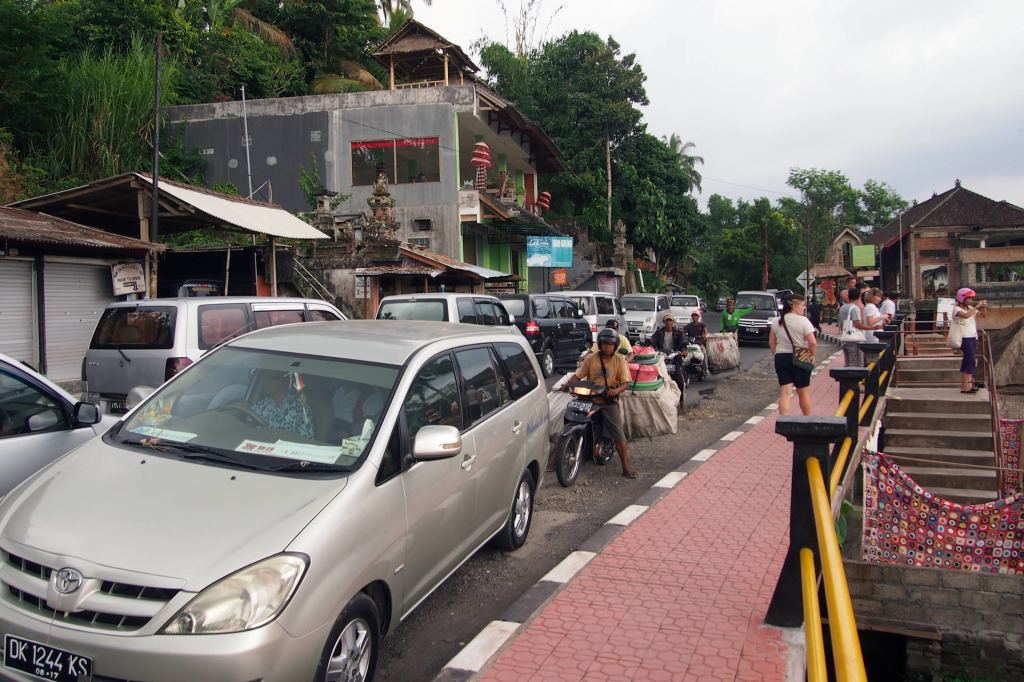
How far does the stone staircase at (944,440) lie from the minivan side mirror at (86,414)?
28.1 ft

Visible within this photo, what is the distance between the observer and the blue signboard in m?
31.7

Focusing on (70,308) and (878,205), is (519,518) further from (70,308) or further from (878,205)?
(878,205)

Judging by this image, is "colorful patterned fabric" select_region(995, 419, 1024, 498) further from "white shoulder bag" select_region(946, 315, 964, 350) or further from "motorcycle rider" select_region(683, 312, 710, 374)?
"motorcycle rider" select_region(683, 312, 710, 374)

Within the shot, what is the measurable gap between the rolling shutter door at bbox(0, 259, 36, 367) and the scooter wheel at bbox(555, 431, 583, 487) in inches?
358

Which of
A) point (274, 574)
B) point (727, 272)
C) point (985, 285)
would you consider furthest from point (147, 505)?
point (727, 272)

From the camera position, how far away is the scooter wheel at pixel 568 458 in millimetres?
7395

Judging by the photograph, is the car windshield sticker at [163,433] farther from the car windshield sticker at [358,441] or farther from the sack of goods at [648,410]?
the sack of goods at [648,410]

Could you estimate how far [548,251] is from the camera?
105ft

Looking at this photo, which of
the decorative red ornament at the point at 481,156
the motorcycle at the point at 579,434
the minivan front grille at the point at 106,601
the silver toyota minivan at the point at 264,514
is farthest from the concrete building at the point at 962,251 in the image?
the minivan front grille at the point at 106,601

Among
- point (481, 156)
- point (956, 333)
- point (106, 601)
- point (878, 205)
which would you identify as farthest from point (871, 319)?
point (878, 205)

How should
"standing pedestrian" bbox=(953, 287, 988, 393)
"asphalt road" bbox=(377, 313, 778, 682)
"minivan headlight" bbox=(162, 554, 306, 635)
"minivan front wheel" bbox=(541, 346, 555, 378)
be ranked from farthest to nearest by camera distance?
"minivan front wheel" bbox=(541, 346, 555, 378), "standing pedestrian" bbox=(953, 287, 988, 393), "asphalt road" bbox=(377, 313, 778, 682), "minivan headlight" bbox=(162, 554, 306, 635)

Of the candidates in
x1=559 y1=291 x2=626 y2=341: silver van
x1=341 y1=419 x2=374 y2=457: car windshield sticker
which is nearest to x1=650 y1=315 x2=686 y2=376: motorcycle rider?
x1=559 y1=291 x2=626 y2=341: silver van

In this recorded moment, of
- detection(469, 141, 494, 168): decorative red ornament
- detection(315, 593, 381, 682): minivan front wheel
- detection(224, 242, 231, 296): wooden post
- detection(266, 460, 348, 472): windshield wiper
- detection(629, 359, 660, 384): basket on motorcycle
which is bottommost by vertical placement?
detection(315, 593, 381, 682): minivan front wheel

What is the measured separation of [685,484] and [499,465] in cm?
312
